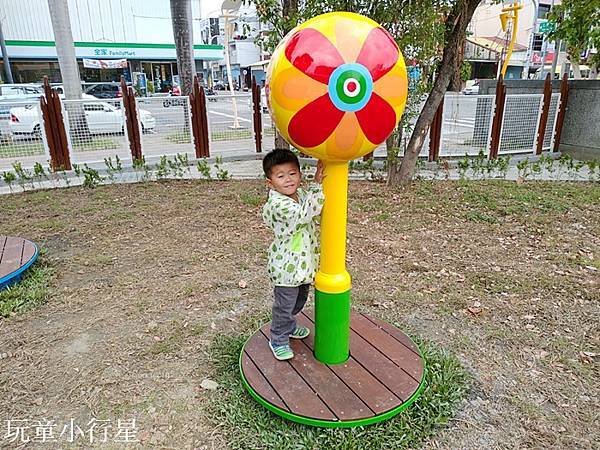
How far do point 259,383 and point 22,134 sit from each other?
281 inches

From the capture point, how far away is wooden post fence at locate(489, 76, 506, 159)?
8.88 metres

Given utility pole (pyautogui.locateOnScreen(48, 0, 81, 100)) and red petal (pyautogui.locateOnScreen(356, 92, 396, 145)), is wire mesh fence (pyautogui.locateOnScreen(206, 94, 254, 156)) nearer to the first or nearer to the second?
utility pole (pyautogui.locateOnScreen(48, 0, 81, 100))

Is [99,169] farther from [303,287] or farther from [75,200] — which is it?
[303,287]

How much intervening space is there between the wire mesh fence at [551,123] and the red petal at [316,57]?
9.08m

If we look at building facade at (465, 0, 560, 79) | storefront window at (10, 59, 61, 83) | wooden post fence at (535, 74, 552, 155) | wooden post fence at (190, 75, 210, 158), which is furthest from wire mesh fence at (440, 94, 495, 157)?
building facade at (465, 0, 560, 79)

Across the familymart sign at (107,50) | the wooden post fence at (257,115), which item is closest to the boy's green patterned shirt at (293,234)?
the wooden post fence at (257,115)

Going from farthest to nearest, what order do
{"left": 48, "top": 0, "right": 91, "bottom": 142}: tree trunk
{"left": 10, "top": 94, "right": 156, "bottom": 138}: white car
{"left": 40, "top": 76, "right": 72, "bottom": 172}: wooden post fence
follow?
{"left": 48, "top": 0, "right": 91, "bottom": 142}: tree trunk
{"left": 40, "top": 76, "right": 72, "bottom": 172}: wooden post fence
{"left": 10, "top": 94, "right": 156, "bottom": 138}: white car

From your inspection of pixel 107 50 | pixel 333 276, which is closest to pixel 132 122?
pixel 333 276

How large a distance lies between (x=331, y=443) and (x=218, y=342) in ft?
3.70

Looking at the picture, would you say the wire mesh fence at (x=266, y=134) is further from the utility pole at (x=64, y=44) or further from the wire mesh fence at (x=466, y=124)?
the utility pole at (x=64, y=44)

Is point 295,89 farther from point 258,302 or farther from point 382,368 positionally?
point 258,302

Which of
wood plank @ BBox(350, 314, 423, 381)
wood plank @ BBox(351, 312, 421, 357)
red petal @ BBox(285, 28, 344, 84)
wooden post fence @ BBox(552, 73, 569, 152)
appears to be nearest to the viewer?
red petal @ BBox(285, 28, 344, 84)

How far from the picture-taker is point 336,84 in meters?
2.03

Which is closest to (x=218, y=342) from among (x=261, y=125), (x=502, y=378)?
(x=502, y=378)
